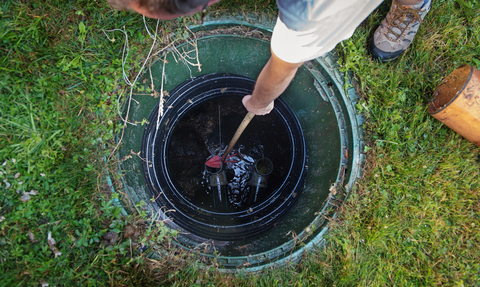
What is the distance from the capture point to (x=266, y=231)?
2.39 meters

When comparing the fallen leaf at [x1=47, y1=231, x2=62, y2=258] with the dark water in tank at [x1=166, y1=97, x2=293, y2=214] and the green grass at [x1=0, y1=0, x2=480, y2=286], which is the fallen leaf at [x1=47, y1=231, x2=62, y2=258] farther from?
the dark water in tank at [x1=166, y1=97, x2=293, y2=214]

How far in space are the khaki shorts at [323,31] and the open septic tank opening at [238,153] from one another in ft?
3.59

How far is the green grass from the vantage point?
1709 mm

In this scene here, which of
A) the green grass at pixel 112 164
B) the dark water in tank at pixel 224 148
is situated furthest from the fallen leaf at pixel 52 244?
the dark water in tank at pixel 224 148

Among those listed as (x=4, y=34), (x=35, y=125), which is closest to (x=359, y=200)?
(x=35, y=125)

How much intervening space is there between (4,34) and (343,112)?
104 inches

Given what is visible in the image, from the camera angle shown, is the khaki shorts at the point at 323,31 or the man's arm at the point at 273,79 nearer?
the khaki shorts at the point at 323,31

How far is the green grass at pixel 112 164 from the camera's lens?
1709 mm

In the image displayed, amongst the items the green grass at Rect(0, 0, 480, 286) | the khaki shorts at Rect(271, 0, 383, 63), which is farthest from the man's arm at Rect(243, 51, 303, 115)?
the green grass at Rect(0, 0, 480, 286)

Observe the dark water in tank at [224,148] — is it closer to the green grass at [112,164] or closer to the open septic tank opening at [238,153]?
the open septic tank opening at [238,153]

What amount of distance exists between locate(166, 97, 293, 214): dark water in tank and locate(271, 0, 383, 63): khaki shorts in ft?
5.74

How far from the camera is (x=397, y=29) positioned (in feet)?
6.46

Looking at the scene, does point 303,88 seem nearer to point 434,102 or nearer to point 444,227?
point 434,102

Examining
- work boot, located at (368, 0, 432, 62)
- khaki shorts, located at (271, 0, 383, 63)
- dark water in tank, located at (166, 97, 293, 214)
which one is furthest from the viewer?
dark water in tank, located at (166, 97, 293, 214)
